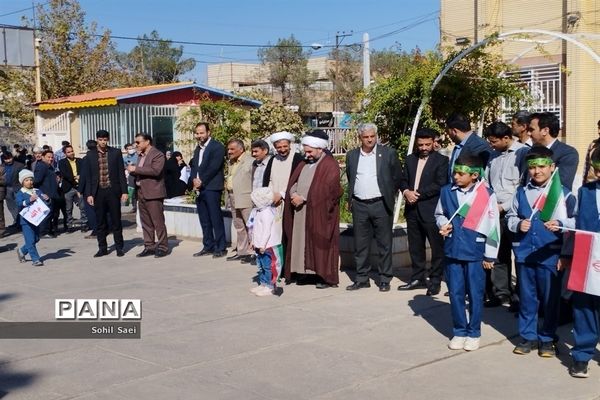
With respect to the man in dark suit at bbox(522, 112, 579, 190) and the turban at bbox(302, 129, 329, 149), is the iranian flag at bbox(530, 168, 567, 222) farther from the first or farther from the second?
the turban at bbox(302, 129, 329, 149)

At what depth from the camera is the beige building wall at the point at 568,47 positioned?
60.7 ft

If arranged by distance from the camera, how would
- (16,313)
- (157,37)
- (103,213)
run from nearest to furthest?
(16,313) → (103,213) → (157,37)

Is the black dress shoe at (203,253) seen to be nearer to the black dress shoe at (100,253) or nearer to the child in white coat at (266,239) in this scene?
the black dress shoe at (100,253)

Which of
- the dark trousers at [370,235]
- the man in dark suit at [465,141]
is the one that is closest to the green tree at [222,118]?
the dark trousers at [370,235]

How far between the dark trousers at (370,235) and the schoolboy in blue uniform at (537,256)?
2.59m

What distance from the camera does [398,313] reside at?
7.82 metres

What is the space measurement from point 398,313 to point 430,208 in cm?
133

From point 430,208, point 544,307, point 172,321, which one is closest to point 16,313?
point 172,321

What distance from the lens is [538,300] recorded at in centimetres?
628

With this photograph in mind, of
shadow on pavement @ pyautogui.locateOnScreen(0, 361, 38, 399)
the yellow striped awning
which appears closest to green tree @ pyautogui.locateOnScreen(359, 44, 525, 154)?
shadow on pavement @ pyautogui.locateOnScreen(0, 361, 38, 399)

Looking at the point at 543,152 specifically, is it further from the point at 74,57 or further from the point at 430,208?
the point at 74,57

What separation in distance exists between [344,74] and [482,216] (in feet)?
157

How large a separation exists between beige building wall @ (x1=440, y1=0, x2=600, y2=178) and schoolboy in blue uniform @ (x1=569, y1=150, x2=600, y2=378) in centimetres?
1264

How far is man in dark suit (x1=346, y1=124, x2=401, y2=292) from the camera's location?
878 centimetres
